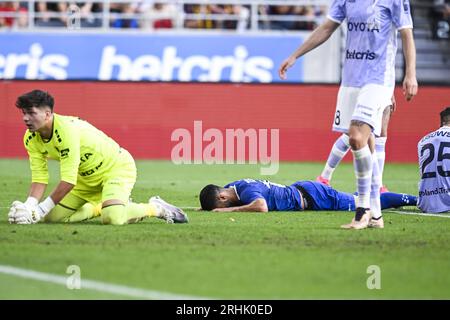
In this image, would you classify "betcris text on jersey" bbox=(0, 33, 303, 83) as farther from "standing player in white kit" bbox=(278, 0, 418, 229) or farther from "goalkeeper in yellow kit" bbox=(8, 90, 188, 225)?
"standing player in white kit" bbox=(278, 0, 418, 229)

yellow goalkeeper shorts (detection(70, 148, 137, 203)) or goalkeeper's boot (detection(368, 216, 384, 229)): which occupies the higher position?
yellow goalkeeper shorts (detection(70, 148, 137, 203))

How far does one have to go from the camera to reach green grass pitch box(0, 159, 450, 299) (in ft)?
23.5

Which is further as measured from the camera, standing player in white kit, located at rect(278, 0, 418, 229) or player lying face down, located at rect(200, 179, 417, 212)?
player lying face down, located at rect(200, 179, 417, 212)

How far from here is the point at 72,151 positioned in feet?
32.7

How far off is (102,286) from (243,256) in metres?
1.59

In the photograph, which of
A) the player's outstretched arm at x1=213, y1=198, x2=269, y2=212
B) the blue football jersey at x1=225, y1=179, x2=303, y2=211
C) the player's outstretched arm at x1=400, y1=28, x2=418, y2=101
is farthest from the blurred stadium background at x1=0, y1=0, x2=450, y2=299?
the player's outstretched arm at x1=400, y1=28, x2=418, y2=101

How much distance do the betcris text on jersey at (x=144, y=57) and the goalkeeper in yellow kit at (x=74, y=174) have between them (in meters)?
14.4

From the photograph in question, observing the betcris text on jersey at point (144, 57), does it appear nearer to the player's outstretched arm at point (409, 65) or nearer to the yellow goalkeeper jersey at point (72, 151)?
the yellow goalkeeper jersey at point (72, 151)

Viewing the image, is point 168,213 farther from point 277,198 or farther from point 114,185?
point 277,198

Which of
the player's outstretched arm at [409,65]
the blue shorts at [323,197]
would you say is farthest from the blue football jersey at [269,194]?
the player's outstretched arm at [409,65]

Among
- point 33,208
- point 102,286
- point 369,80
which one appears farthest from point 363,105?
point 102,286

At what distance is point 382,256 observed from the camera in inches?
335

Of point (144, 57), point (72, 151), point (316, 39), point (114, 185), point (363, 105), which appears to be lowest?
point (114, 185)
